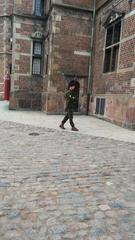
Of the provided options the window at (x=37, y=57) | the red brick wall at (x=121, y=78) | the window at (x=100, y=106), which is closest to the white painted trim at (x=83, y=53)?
the red brick wall at (x=121, y=78)

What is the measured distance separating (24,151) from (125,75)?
5926mm

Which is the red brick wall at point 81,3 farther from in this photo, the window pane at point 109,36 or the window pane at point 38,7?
the window pane at point 38,7

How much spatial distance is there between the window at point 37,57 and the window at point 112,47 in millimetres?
4901

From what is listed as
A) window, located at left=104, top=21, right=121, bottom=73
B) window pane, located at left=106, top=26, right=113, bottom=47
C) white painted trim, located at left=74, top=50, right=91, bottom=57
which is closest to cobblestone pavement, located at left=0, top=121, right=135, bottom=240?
window, located at left=104, top=21, right=121, bottom=73

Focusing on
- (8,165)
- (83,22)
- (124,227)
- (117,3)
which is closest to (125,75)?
(117,3)

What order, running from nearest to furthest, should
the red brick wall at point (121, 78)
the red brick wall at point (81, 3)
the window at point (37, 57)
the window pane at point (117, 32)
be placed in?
the red brick wall at point (121, 78)
the window pane at point (117, 32)
the red brick wall at point (81, 3)
the window at point (37, 57)

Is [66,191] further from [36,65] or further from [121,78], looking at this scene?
[36,65]

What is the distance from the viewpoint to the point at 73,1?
12953 mm

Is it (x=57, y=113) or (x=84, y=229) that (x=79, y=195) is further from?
(x=57, y=113)

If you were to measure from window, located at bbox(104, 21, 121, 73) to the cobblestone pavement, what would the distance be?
585 centimetres

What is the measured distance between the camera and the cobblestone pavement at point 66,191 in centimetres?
265

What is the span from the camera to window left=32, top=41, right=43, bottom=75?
1522 centimetres

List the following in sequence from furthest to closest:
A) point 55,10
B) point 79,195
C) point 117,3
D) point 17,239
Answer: point 55,10, point 117,3, point 79,195, point 17,239

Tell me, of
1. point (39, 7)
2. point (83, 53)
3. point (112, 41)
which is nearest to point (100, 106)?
point (112, 41)
